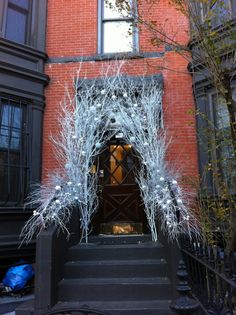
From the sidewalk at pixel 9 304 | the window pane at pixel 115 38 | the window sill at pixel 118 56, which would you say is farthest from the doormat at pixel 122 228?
the window pane at pixel 115 38

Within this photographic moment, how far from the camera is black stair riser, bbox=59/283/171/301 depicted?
4879 millimetres

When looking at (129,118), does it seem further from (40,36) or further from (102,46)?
(40,36)

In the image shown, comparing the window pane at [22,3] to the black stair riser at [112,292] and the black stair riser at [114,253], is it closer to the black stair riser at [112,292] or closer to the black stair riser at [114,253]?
the black stair riser at [114,253]

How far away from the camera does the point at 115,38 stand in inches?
333

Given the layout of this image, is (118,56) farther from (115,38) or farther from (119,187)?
(119,187)

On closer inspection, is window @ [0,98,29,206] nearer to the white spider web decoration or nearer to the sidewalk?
the white spider web decoration

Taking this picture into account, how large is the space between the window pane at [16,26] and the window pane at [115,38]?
199cm

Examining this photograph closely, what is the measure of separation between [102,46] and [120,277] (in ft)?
18.3

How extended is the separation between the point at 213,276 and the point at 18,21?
285 inches

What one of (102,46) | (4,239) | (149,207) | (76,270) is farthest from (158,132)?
(4,239)

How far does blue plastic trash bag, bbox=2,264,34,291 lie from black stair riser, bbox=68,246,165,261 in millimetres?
835

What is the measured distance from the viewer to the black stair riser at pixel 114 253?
5.56 m

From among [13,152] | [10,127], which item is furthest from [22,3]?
[13,152]

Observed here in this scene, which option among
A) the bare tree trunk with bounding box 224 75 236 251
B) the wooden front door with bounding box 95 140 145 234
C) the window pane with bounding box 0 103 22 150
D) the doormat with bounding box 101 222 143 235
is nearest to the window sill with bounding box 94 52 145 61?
the wooden front door with bounding box 95 140 145 234
